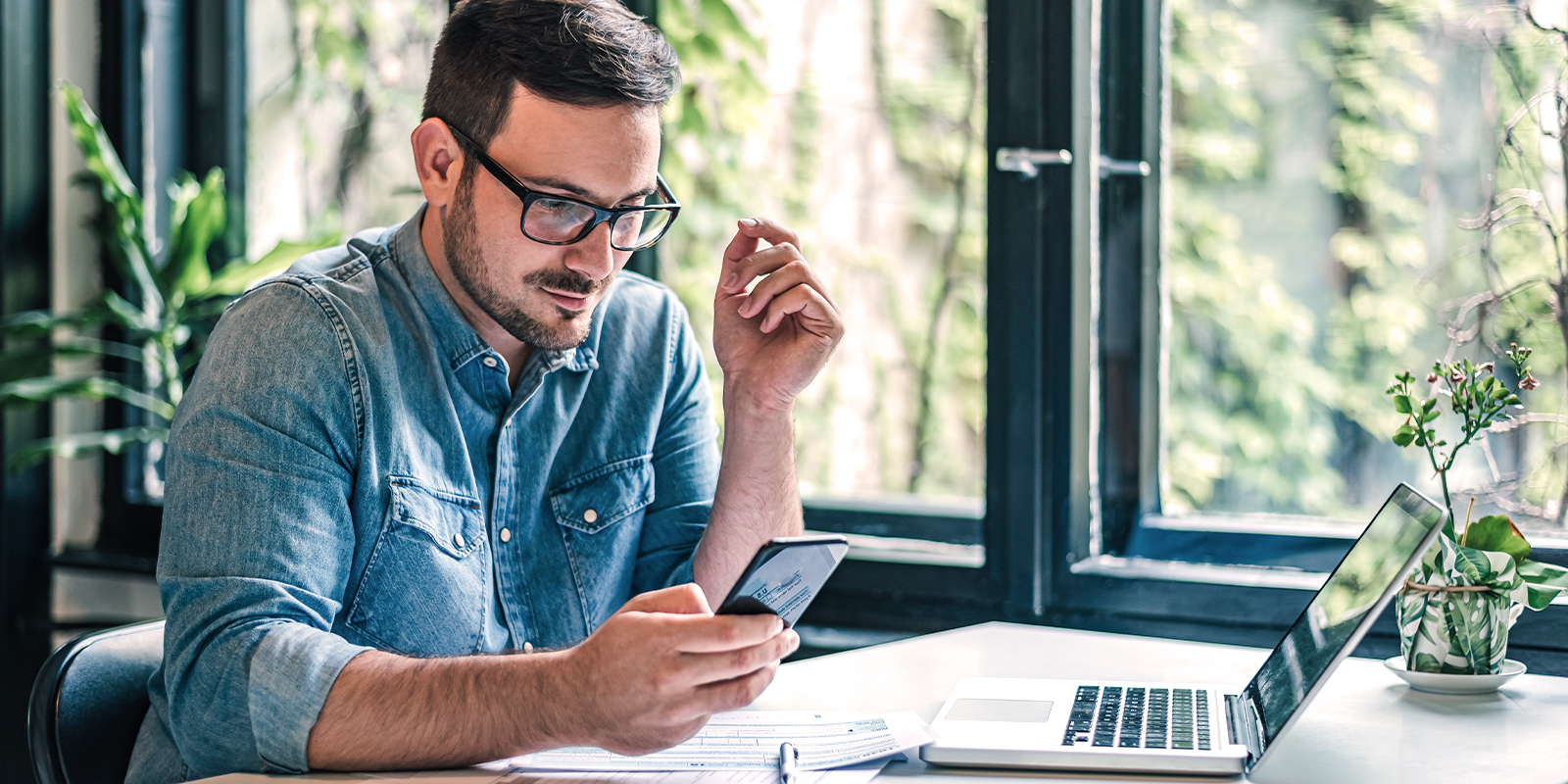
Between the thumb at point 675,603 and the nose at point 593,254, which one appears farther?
the nose at point 593,254

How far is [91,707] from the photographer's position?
127 centimetres

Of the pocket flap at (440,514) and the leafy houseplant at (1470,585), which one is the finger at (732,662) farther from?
the leafy houseplant at (1470,585)

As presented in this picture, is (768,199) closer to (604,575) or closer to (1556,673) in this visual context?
(604,575)

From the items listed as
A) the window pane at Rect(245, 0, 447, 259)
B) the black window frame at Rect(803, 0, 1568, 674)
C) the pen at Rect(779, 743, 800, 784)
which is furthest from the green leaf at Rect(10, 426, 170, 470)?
the pen at Rect(779, 743, 800, 784)

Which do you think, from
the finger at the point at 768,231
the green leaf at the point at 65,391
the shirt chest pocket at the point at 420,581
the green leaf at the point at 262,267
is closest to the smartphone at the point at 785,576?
the shirt chest pocket at the point at 420,581

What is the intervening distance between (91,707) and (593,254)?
0.68m

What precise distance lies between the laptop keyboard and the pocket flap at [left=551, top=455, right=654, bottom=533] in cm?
62

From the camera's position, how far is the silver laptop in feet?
3.46

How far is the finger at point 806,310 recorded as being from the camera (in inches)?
59.0

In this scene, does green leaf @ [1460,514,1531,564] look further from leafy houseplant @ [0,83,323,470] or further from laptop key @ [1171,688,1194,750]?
leafy houseplant @ [0,83,323,470]

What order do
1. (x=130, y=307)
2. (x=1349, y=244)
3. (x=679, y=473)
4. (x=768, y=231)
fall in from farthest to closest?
1. (x=130, y=307)
2. (x=1349, y=244)
3. (x=679, y=473)
4. (x=768, y=231)

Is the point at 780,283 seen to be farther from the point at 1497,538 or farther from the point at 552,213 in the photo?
the point at 1497,538

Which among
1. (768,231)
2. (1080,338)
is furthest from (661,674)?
(1080,338)

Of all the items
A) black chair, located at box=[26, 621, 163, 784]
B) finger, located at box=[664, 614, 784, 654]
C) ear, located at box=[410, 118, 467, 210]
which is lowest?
black chair, located at box=[26, 621, 163, 784]
